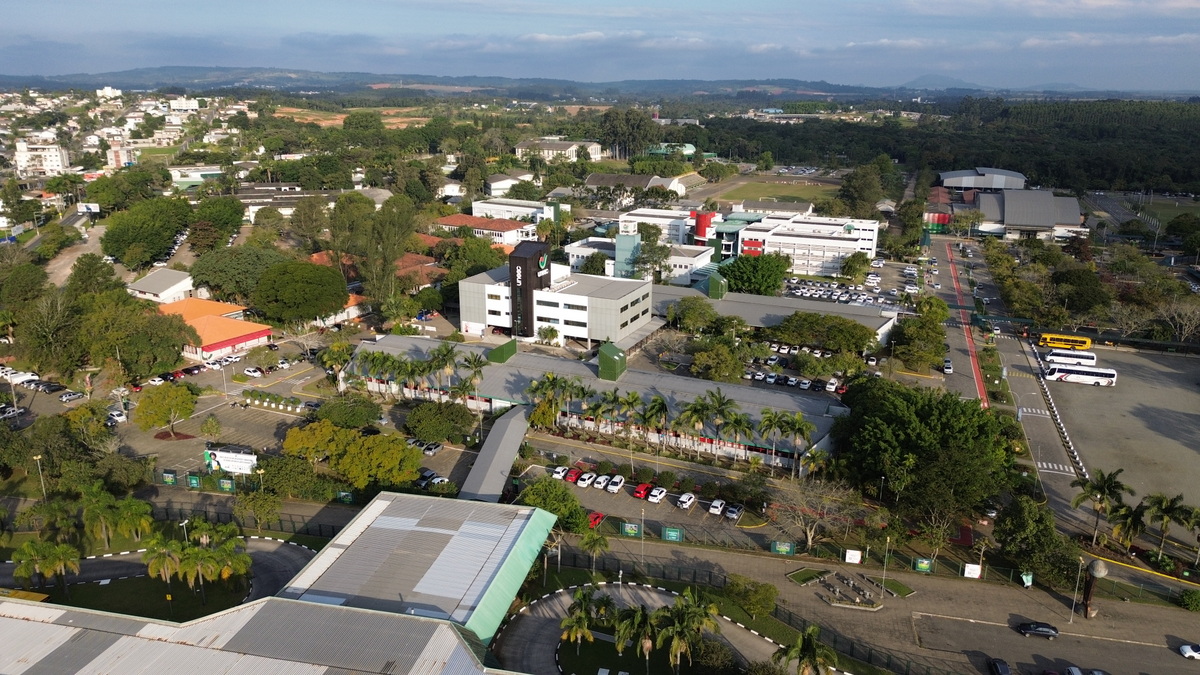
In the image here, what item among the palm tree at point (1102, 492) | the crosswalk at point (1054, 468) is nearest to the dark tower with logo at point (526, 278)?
the crosswalk at point (1054, 468)

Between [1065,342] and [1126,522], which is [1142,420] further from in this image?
[1126,522]

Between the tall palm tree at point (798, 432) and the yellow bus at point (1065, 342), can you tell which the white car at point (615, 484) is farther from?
the yellow bus at point (1065, 342)

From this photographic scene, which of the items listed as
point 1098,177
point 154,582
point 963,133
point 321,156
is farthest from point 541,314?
point 963,133

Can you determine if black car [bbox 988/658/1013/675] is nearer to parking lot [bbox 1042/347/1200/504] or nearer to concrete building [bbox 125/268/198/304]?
parking lot [bbox 1042/347/1200/504]

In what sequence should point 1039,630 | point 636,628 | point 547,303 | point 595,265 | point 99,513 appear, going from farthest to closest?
point 595,265 → point 547,303 → point 99,513 → point 1039,630 → point 636,628

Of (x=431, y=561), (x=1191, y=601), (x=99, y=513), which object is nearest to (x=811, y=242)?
(x=1191, y=601)
